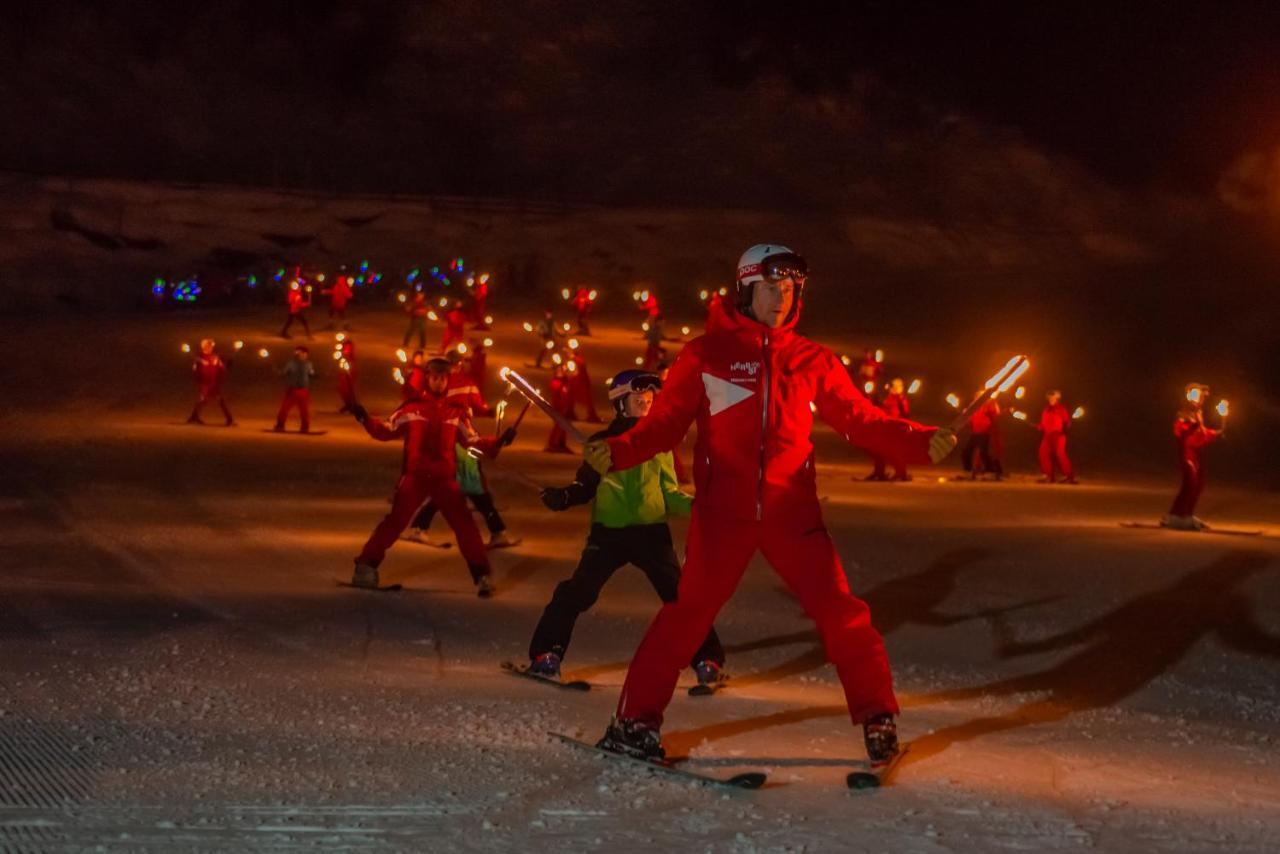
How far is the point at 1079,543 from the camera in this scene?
51.3 feet

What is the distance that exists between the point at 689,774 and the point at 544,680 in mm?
2395

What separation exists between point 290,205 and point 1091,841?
167 feet

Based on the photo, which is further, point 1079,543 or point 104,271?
point 104,271

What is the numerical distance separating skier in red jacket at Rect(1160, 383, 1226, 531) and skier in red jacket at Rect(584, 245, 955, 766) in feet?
38.0

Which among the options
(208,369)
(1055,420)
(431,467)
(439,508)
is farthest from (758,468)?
(208,369)

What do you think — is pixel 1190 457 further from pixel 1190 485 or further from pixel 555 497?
pixel 555 497

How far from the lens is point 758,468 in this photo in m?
6.53

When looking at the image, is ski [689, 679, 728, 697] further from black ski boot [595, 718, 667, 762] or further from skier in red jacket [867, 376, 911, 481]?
skier in red jacket [867, 376, 911, 481]

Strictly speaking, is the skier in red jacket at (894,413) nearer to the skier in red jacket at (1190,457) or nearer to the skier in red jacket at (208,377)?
the skier in red jacket at (1190,457)

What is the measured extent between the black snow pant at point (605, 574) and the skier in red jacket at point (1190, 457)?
9952 millimetres

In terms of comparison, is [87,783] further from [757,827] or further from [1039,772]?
[1039,772]

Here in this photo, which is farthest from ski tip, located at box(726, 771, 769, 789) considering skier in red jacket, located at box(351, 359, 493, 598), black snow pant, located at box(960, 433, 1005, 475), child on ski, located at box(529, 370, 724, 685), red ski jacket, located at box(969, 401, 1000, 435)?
black snow pant, located at box(960, 433, 1005, 475)

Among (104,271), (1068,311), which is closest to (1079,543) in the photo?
(1068,311)

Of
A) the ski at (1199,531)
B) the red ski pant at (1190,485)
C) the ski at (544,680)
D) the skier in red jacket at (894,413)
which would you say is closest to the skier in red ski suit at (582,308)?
the skier in red jacket at (894,413)
